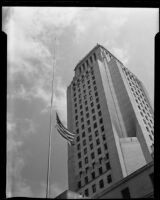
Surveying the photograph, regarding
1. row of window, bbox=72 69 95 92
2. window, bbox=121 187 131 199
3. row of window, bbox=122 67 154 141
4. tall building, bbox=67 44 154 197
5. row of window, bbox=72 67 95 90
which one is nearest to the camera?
window, bbox=121 187 131 199

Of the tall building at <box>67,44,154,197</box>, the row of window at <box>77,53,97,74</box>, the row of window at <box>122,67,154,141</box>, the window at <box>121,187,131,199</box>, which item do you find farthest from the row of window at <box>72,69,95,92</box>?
the window at <box>121,187,131,199</box>

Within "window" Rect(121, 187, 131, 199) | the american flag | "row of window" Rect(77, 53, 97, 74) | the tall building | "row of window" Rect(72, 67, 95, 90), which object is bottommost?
"window" Rect(121, 187, 131, 199)

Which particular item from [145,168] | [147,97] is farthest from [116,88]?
[145,168]

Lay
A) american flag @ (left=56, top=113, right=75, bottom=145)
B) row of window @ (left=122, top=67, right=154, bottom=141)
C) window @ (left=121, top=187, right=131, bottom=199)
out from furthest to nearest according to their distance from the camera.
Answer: row of window @ (left=122, top=67, right=154, bottom=141) → window @ (left=121, top=187, right=131, bottom=199) → american flag @ (left=56, top=113, right=75, bottom=145)

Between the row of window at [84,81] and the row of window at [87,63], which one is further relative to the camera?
the row of window at [87,63]

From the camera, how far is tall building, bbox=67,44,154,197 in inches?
2359

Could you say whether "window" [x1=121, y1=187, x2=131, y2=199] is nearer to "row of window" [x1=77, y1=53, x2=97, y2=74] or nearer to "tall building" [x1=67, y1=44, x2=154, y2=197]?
"tall building" [x1=67, y1=44, x2=154, y2=197]

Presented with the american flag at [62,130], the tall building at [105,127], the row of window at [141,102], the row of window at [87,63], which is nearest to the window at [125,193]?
the american flag at [62,130]

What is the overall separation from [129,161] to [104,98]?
19.9m

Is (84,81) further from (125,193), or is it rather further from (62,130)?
(62,130)

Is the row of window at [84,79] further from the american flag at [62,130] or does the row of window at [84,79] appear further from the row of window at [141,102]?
the american flag at [62,130]

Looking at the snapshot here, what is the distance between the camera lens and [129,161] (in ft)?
197

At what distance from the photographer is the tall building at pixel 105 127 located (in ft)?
197
